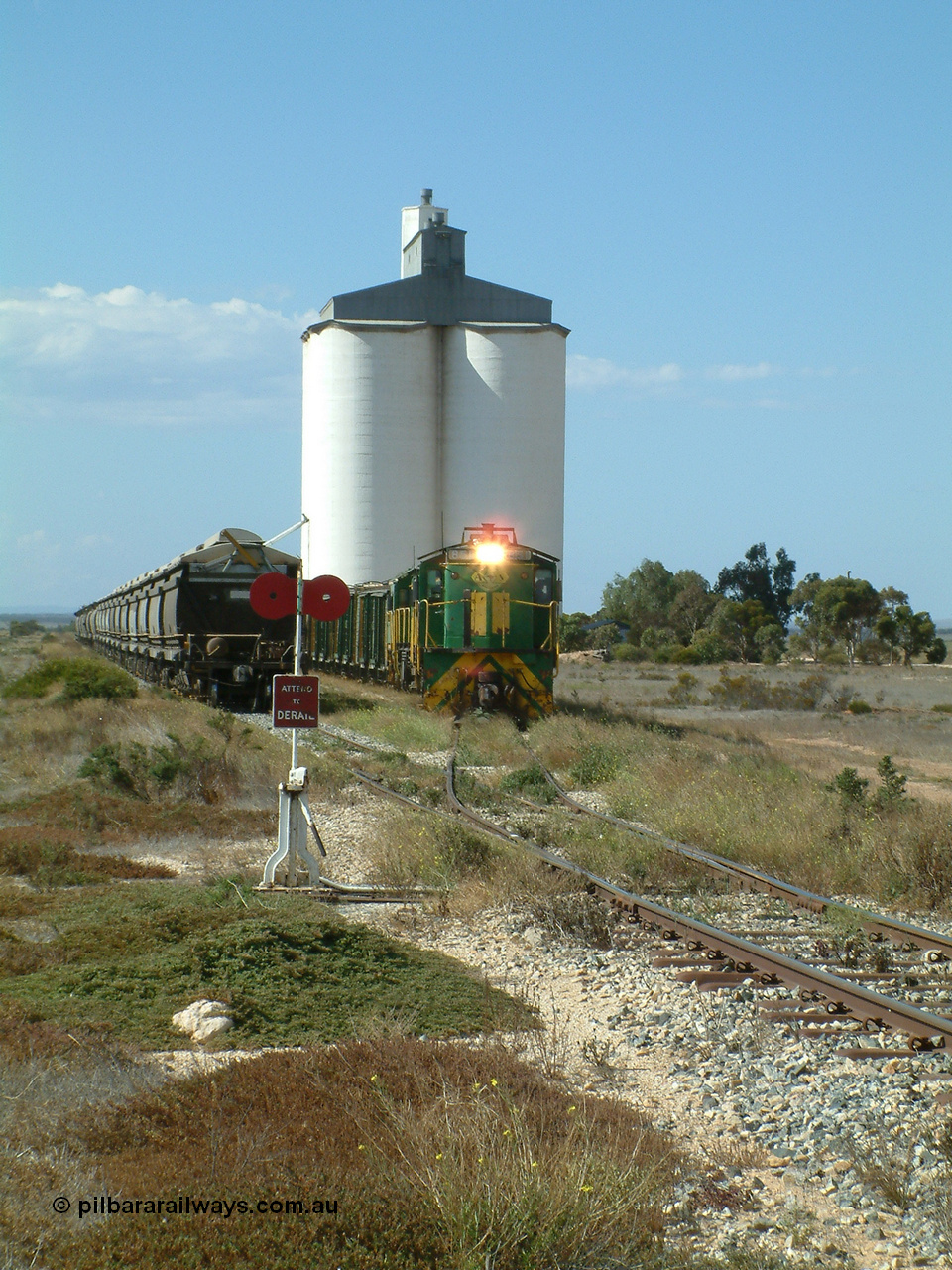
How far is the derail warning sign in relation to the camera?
10.1m

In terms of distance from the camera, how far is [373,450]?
46438 millimetres

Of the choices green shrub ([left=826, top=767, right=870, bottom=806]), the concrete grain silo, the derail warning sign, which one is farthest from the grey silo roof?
the derail warning sign

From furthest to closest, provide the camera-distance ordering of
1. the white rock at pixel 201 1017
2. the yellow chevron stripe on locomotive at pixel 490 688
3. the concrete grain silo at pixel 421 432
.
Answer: the concrete grain silo at pixel 421 432 → the yellow chevron stripe on locomotive at pixel 490 688 → the white rock at pixel 201 1017

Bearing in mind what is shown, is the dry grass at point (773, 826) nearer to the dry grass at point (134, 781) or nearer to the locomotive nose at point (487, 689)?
the dry grass at point (134, 781)

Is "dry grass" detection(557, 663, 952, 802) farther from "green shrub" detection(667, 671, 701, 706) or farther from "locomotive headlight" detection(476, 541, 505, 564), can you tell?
"locomotive headlight" detection(476, 541, 505, 564)

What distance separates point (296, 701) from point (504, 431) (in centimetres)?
3766

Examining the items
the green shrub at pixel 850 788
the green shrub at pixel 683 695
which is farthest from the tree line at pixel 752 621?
the green shrub at pixel 850 788

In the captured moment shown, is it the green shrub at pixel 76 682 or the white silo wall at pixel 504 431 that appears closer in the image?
the green shrub at pixel 76 682

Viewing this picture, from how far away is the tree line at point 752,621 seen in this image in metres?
78.1

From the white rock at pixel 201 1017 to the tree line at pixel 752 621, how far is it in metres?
72.0

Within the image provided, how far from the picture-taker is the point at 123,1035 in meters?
6.13

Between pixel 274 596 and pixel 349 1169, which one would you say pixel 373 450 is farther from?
pixel 349 1169

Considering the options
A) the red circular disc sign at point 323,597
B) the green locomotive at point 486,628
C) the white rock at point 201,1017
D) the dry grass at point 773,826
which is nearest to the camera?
the white rock at point 201,1017

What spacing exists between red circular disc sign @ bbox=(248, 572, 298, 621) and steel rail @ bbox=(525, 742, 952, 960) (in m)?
4.05
